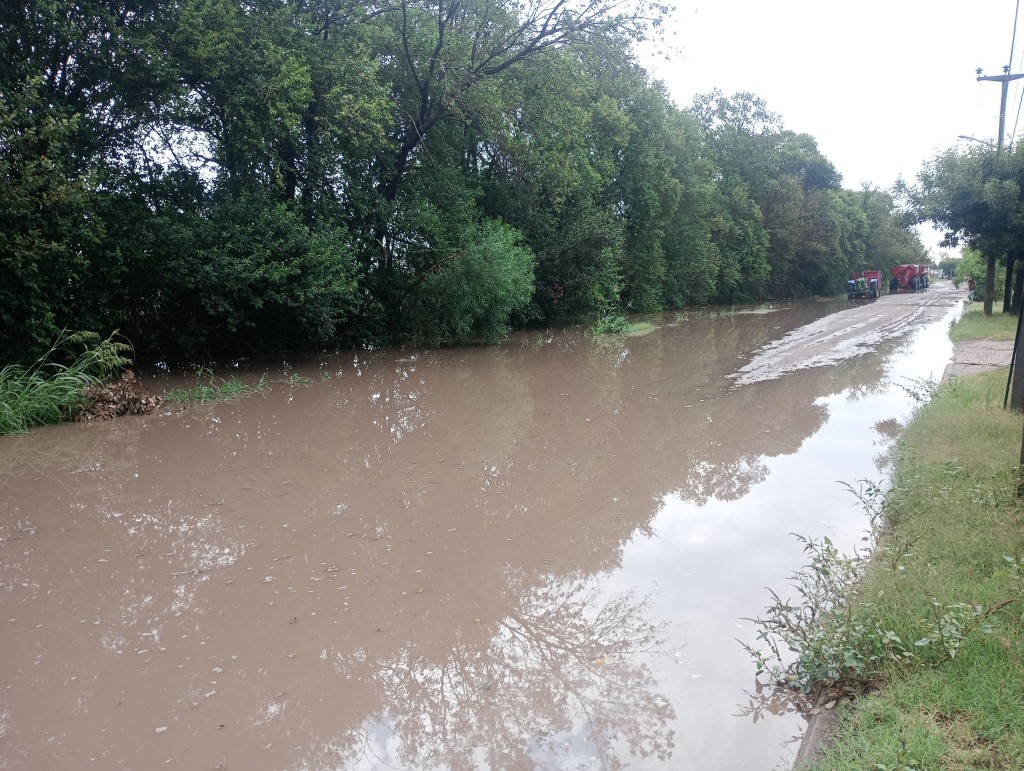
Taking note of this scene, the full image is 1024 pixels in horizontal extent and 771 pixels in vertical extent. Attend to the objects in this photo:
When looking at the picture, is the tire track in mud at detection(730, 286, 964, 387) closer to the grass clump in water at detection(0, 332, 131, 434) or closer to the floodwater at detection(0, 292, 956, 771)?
the floodwater at detection(0, 292, 956, 771)

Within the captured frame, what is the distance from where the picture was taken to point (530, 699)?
3.82 metres

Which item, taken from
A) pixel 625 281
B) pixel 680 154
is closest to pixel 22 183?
pixel 625 281

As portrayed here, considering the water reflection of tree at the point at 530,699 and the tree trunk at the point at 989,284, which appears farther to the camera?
the tree trunk at the point at 989,284

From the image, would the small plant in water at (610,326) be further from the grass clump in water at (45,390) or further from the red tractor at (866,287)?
the red tractor at (866,287)

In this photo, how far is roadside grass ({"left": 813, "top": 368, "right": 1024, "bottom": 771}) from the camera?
291cm

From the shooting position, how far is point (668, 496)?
7.13 m

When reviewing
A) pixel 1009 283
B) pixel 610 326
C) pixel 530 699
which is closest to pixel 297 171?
pixel 610 326

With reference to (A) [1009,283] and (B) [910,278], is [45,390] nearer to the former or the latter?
(A) [1009,283]

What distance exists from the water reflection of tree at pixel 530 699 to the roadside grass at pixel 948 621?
1002 mm

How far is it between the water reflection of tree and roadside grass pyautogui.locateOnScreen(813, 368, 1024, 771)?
1002 millimetres

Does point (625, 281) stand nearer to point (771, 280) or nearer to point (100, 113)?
point (771, 280)

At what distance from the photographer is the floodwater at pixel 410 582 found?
3516 mm

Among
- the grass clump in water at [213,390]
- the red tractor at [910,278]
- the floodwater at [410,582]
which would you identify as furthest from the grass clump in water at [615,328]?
the red tractor at [910,278]

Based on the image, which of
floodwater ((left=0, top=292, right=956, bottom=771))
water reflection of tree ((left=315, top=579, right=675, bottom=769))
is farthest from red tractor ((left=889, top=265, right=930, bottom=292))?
water reflection of tree ((left=315, top=579, right=675, bottom=769))
